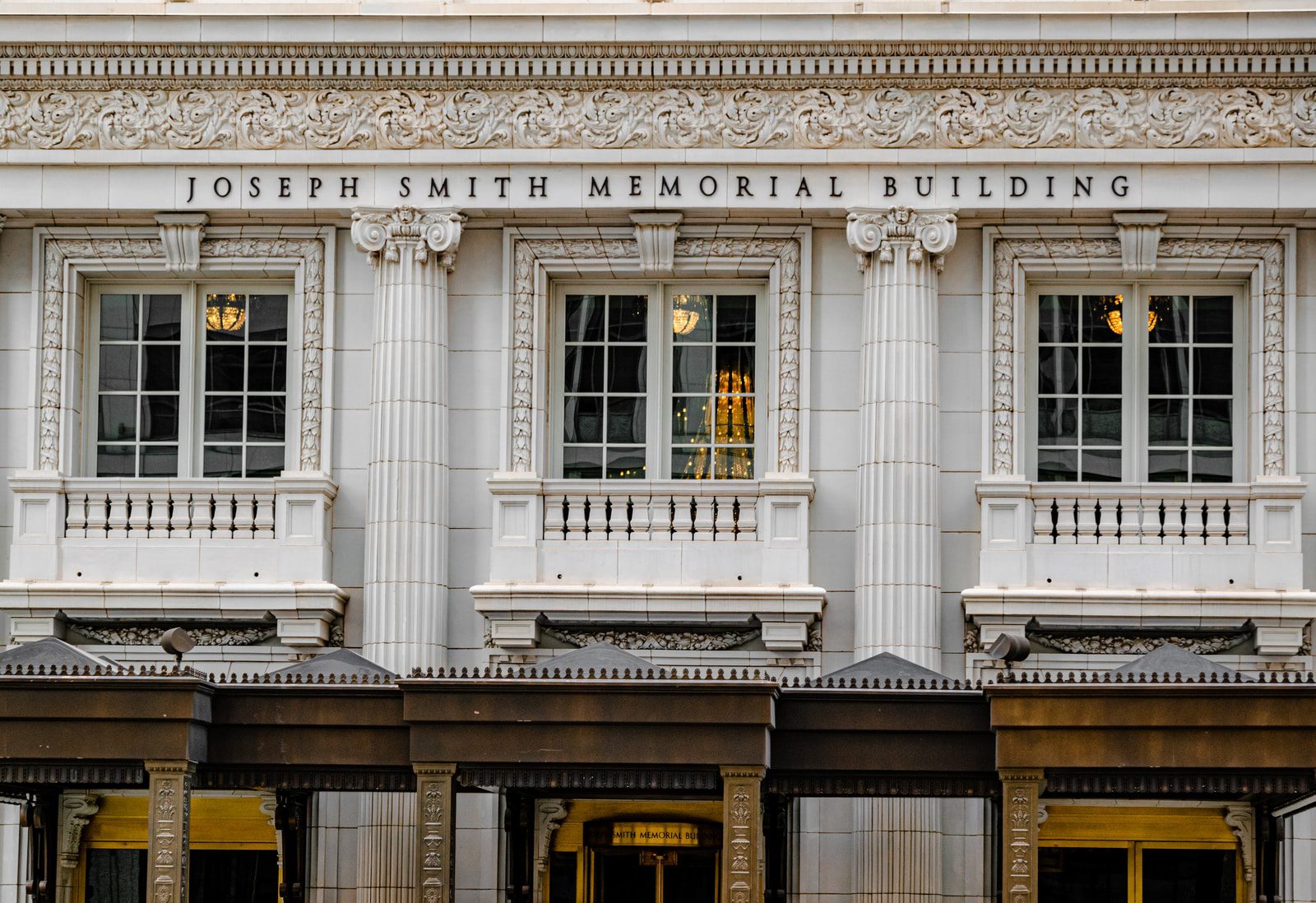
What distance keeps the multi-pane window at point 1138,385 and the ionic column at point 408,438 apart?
6.44m

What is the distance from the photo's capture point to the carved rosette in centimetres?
1917

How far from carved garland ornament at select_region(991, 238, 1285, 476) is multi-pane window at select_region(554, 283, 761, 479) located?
103 inches

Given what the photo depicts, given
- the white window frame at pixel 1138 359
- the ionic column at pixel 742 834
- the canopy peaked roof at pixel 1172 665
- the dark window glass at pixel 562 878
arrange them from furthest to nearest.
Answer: the white window frame at pixel 1138 359, the dark window glass at pixel 562 878, the canopy peaked roof at pixel 1172 665, the ionic column at pixel 742 834

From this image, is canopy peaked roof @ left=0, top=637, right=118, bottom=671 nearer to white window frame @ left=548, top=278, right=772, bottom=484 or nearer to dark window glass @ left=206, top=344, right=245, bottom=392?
dark window glass @ left=206, top=344, right=245, bottom=392

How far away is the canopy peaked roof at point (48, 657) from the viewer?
1995cm

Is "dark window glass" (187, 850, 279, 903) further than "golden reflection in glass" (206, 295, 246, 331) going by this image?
No

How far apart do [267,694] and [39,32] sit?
27.3ft

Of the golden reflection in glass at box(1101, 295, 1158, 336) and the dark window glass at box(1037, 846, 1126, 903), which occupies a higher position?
the golden reflection in glass at box(1101, 295, 1158, 336)

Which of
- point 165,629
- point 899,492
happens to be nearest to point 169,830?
point 165,629

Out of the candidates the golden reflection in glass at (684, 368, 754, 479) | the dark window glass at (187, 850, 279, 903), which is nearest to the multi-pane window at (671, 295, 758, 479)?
the golden reflection in glass at (684, 368, 754, 479)

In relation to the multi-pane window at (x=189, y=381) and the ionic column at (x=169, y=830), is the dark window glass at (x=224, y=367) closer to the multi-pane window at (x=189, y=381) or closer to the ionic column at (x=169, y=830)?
the multi-pane window at (x=189, y=381)

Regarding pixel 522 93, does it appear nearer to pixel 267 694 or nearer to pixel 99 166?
pixel 99 166

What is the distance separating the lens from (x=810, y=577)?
923 inches

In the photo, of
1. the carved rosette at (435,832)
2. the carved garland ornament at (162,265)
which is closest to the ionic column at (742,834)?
the carved rosette at (435,832)
